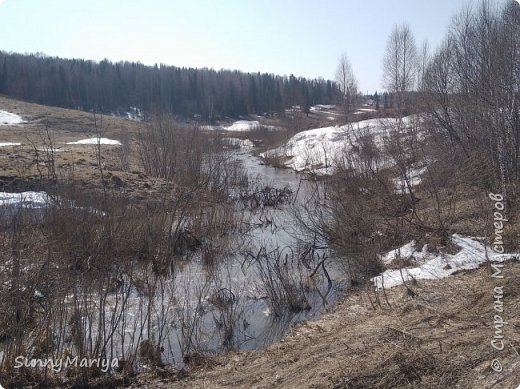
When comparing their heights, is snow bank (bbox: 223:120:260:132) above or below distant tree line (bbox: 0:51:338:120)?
below

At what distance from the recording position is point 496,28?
11.7 metres

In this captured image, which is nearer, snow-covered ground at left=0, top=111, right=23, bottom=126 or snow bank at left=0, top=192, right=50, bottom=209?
snow bank at left=0, top=192, right=50, bottom=209

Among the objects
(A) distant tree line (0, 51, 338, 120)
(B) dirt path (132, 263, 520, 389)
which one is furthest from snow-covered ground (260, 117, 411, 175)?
(A) distant tree line (0, 51, 338, 120)

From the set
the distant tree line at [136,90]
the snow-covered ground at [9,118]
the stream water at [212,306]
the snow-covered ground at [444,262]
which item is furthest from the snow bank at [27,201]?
the distant tree line at [136,90]

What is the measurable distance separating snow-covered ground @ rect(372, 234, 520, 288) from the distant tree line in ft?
213

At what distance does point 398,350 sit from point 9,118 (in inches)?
1851

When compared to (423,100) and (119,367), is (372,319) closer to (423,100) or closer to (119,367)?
(119,367)

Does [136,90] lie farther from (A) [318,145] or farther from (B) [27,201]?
(B) [27,201]

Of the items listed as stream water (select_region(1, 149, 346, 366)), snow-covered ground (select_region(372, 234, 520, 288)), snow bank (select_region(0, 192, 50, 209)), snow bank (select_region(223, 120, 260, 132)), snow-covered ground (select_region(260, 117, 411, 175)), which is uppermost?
snow bank (select_region(223, 120, 260, 132))

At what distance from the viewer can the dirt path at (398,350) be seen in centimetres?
393

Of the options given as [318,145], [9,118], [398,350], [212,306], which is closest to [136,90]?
[9,118]

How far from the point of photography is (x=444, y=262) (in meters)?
8.15

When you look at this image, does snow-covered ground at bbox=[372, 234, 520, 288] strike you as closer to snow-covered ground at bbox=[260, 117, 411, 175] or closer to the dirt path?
the dirt path

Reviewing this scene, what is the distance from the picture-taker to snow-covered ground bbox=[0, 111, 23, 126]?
41728 mm
